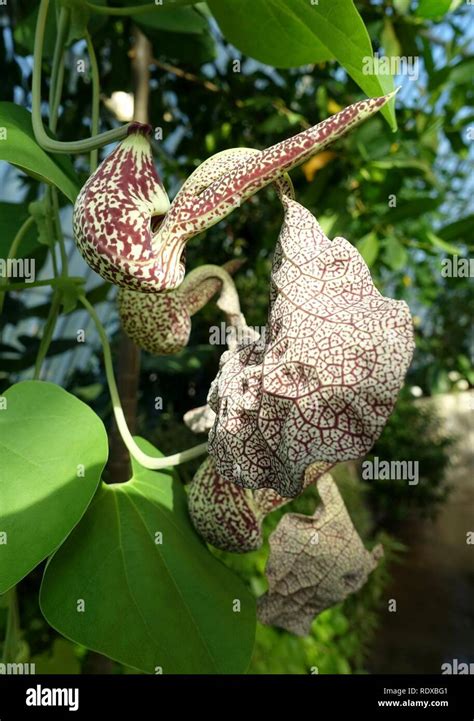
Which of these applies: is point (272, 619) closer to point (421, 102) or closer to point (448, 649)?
Result: point (421, 102)

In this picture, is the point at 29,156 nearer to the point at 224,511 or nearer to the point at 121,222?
the point at 121,222

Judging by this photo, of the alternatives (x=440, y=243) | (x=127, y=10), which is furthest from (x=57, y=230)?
(x=440, y=243)

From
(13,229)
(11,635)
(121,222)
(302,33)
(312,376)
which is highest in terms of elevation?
(302,33)

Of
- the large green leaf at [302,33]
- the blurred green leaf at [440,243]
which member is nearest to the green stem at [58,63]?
the large green leaf at [302,33]

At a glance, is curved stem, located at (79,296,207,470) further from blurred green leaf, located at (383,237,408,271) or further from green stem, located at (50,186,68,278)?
blurred green leaf, located at (383,237,408,271)

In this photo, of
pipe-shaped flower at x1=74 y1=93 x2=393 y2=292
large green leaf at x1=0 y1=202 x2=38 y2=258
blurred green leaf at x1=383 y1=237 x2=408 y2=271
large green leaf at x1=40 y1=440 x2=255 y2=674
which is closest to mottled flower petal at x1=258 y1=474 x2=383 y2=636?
large green leaf at x1=40 y1=440 x2=255 y2=674

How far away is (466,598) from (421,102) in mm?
2876

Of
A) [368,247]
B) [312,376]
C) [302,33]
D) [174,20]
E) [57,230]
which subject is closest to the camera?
[312,376]

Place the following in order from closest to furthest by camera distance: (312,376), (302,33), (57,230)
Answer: (312,376) < (302,33) < (57,230)

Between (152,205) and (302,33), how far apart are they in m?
0.29

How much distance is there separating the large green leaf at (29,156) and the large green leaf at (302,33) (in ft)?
0.76

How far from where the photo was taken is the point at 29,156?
573 mm
